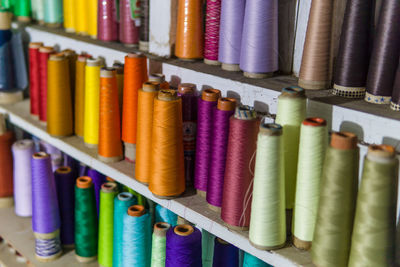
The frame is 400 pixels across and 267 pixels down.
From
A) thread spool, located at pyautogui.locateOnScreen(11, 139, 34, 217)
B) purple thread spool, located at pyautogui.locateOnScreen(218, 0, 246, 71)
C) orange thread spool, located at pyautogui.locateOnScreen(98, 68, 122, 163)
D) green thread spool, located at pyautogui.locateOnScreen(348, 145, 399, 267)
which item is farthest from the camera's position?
thread spool, located at pyautogui.locateOnScreen(11, 139, 34, 217)

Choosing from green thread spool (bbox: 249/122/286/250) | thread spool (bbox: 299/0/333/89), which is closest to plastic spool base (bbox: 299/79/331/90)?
thread spool (bbox: 299/0/333/89)

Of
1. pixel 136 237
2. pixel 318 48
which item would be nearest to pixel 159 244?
pixel 136 237

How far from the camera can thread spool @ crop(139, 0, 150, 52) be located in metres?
1.25

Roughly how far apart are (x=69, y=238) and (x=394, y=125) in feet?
3.40

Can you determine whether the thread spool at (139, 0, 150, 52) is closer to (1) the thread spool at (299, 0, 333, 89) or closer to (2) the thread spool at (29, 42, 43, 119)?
(2) the thread spool at (29, 42, 43, 119)

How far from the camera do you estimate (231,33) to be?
1.02 meters

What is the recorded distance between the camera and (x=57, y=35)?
60.7 inches

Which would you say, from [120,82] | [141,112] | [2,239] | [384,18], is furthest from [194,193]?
[2,239]

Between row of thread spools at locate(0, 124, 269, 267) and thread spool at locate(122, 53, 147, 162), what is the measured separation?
0.57ft

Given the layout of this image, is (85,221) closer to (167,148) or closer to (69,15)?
(167,148)

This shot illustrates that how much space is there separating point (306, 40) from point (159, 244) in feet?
1.79

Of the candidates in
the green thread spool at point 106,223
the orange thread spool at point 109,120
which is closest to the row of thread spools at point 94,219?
the green thread spool at point 106,223

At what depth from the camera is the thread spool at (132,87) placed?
1.08 meters

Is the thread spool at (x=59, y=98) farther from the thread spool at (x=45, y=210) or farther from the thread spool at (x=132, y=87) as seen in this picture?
the thread spool at (x=132, y=87)
